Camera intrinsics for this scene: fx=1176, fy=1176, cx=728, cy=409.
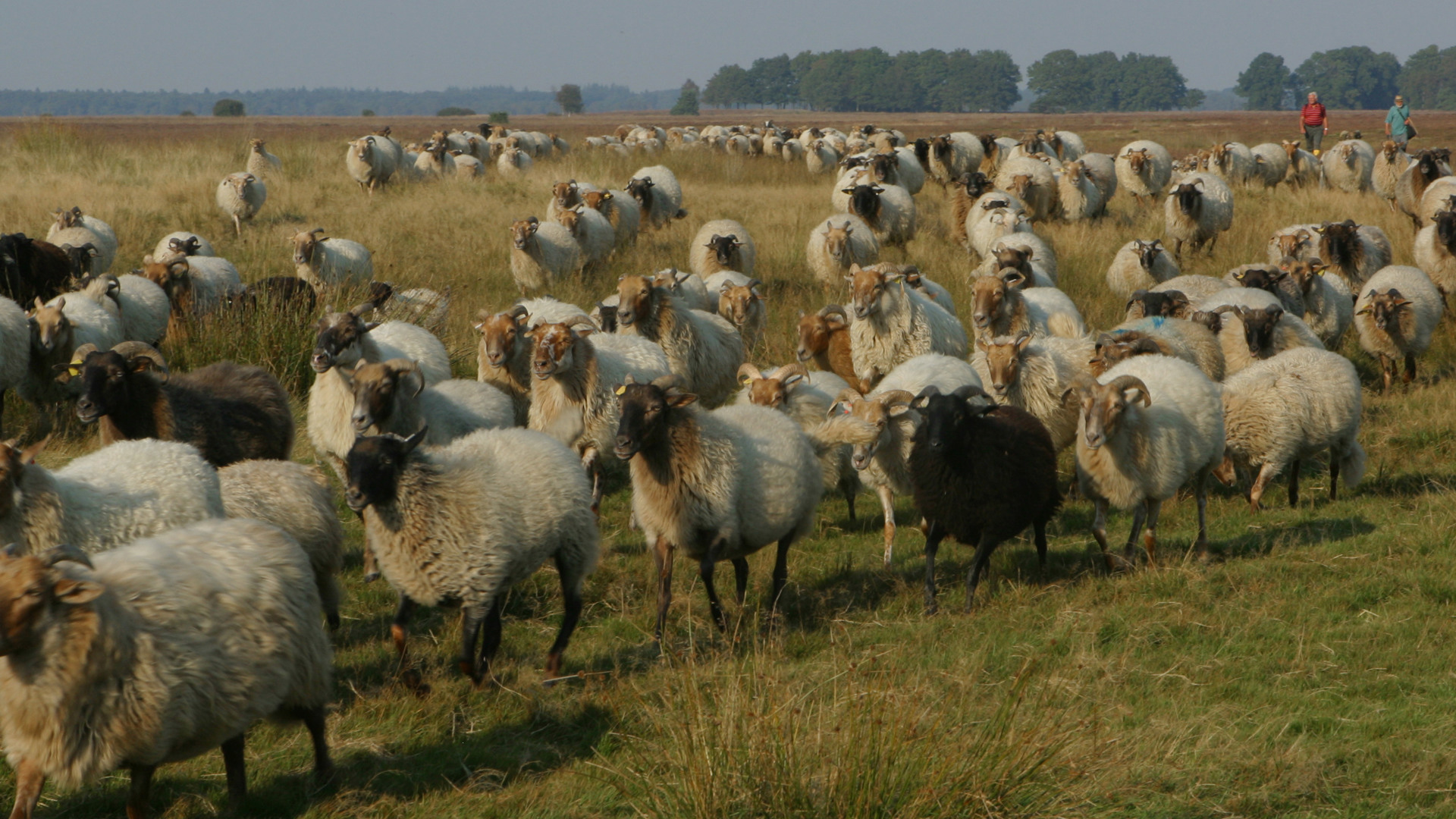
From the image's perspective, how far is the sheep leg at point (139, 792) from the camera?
4504mm

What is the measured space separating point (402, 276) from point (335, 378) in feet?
24.5

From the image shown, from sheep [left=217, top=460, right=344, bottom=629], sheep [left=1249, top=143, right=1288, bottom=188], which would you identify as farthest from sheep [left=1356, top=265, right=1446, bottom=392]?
sheep [left=1249, top=143, right=1288, bottom=188]

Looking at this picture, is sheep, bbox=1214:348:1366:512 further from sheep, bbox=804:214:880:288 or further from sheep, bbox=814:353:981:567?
sheep, bbox=804:214:880:288

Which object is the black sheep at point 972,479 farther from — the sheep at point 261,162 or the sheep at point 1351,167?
the sheep at point 1351,167

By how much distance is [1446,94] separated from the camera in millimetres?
163625

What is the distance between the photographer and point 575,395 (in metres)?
9.38

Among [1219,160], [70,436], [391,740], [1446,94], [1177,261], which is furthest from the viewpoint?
[1446,94]

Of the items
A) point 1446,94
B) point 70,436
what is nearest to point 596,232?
point 70,436

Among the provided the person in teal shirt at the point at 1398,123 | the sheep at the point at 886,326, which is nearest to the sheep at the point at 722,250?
the sheep at the point at 886,326

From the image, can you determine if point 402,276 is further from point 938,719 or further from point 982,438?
point 938,719

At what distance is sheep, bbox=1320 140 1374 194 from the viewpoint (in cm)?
2705

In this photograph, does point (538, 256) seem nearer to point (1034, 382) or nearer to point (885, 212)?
point (885, 212)

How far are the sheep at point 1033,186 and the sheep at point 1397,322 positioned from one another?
26.8 feet

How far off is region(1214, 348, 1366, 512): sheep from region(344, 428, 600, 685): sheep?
571 centimetres
